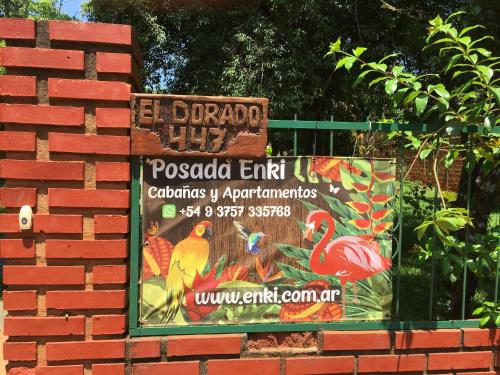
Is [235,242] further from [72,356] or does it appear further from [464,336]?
[464,336]

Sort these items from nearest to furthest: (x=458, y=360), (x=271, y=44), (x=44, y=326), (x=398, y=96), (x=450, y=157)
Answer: (x=44, y=326) < (x=398, y=96) < (x=458, y=360) < (x=450, y=157) < (x=271, y=44)

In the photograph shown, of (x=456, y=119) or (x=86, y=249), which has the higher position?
(x=456, y=119)

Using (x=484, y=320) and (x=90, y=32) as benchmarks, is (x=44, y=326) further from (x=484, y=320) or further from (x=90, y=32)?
(x=484, y=320)

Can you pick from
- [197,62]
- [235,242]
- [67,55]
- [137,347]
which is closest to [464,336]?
[235,242]

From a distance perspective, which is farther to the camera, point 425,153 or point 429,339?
point 425,153

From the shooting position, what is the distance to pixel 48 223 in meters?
2.30

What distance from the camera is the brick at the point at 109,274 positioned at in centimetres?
235

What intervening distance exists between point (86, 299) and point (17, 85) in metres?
1.06

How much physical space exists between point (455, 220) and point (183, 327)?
4.67 ft

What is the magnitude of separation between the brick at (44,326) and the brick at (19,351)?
5cm

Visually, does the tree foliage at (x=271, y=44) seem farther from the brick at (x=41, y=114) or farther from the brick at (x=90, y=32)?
the brick at (x=41, y=114)

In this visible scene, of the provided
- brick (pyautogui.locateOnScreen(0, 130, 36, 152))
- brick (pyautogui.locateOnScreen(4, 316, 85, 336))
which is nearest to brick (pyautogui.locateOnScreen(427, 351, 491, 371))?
brick (pyautogui.locateOnScreen(4, 316, 85, 336))

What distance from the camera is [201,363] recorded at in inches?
98.0

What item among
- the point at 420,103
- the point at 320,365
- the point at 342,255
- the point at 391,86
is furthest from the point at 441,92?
the point at 320,365
